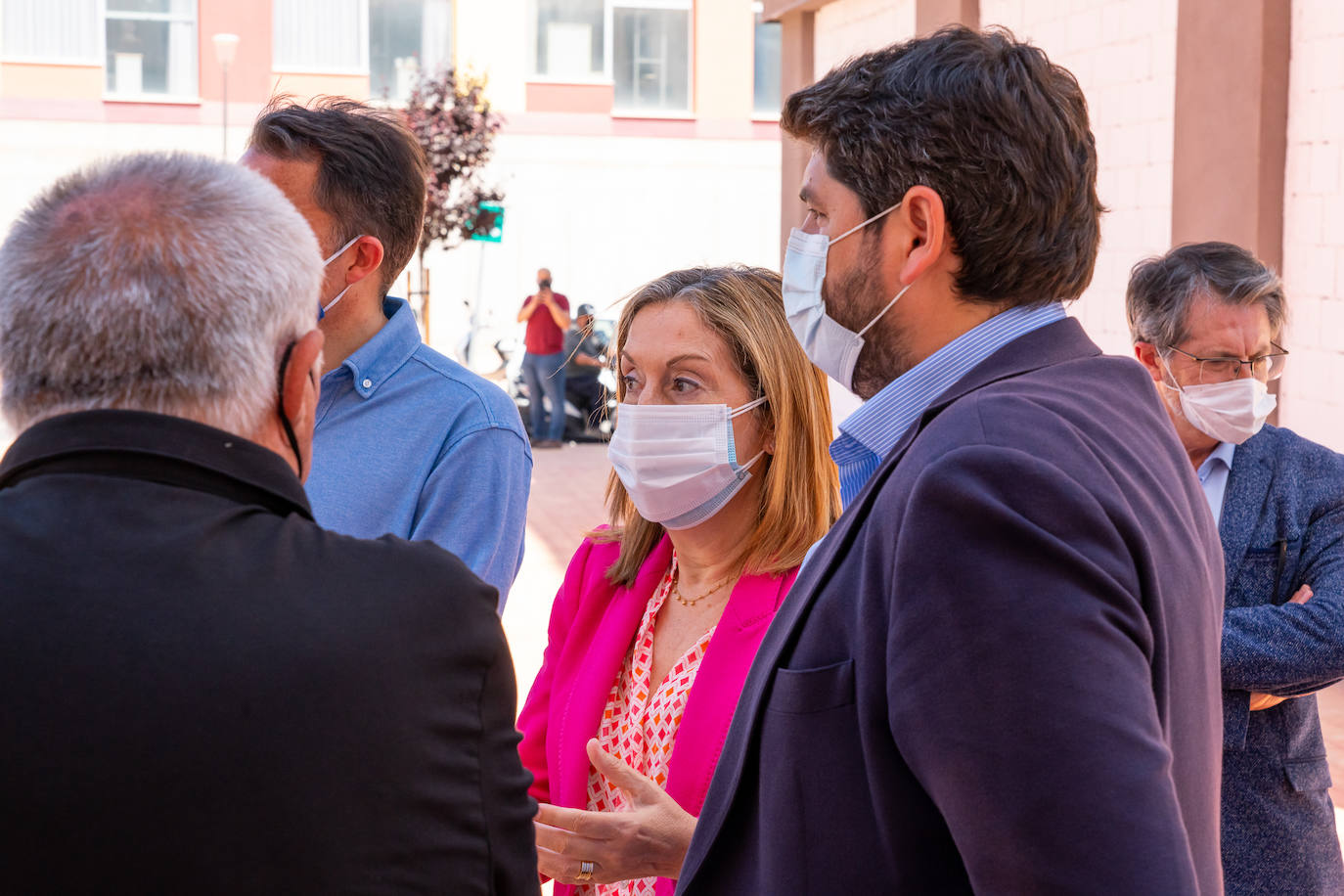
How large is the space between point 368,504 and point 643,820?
2.61 ft

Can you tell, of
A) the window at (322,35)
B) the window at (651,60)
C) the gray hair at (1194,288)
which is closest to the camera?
the gray hair at (1194,288)

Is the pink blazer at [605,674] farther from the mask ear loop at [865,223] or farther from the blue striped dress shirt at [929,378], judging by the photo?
the mask ear loop at [865,223]

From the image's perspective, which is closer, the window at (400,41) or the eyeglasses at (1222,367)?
the eyeglasses at (1222,367)

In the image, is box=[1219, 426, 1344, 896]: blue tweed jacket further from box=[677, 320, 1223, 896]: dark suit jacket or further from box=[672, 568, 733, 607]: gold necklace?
box=[677, 320, 1223, 896]: dark suit jacket

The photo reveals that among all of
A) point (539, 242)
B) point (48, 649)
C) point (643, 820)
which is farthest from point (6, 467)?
point (539, 242)

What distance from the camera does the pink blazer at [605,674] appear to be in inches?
90.0

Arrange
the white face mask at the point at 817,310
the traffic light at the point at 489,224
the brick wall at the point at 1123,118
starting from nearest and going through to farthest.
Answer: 1. the white face mask at the point at 817,310
2. the brick wall at the point at 1123,118
3. the traffic light at the point at 489,224

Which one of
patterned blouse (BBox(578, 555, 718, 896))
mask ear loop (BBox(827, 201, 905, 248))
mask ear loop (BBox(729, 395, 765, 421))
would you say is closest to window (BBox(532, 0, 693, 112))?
mask ear loop (BBox(729, 395, 765, 421))

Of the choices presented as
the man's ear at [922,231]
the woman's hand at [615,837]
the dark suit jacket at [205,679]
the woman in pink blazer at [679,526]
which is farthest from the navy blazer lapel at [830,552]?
the woman in pink blazer at [679,526]

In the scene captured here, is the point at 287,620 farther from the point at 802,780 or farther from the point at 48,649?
the point at 802,780

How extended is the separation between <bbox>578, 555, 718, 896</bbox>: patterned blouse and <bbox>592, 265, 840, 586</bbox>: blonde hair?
25cm

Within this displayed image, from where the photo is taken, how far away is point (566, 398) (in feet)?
53.6

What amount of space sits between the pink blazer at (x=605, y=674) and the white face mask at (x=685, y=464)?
139mm

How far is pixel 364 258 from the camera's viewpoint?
263cm
